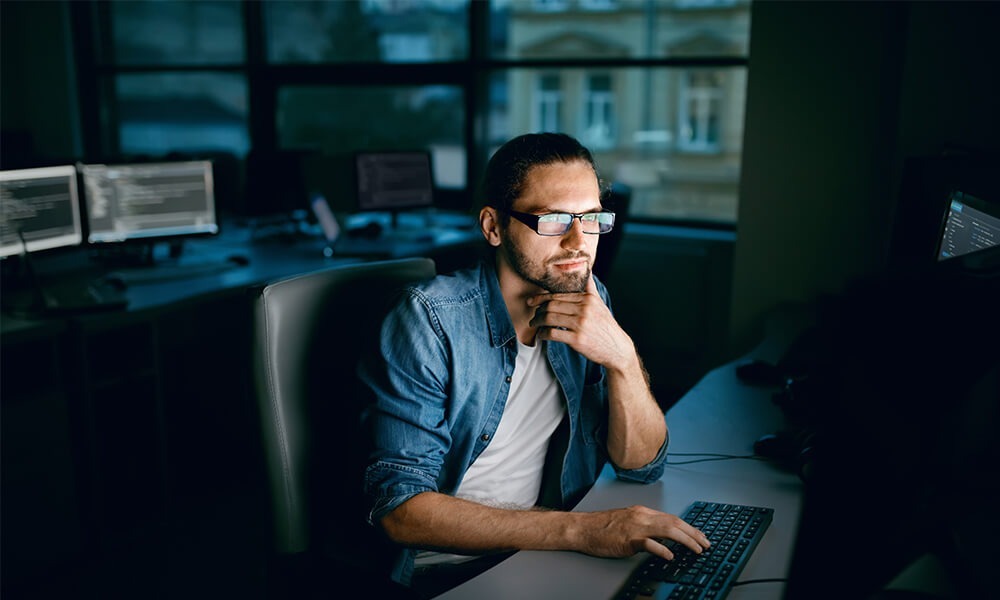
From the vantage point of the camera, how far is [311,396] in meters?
1.40

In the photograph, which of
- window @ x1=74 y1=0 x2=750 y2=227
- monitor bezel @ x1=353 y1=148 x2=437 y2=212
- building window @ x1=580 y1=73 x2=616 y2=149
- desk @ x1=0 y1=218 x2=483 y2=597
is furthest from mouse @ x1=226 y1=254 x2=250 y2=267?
building window @ x1=580 y1=73 x2=616 y2=149

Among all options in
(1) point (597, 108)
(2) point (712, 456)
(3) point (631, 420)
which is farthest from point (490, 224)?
(1) point (597, 108)

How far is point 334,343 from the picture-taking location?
145cm

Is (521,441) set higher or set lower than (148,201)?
lower

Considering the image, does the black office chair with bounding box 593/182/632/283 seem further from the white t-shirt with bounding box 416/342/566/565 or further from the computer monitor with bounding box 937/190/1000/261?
the white t-shirt with bounding box 416/342/566/565

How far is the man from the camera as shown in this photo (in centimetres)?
122

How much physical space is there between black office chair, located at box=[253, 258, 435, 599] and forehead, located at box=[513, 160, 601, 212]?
32 cm

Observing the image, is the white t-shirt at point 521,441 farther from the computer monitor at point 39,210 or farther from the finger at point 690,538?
the computer monitor at point 39,210

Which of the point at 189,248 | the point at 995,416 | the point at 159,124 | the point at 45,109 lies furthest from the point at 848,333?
the point at 45,109

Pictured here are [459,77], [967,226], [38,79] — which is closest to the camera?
[967,226]

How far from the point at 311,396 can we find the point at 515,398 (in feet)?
1.20

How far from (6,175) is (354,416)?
2.00 metres

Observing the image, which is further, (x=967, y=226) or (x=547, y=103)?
(x=547, y=103)

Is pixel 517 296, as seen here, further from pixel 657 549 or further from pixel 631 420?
pixel 657 549
